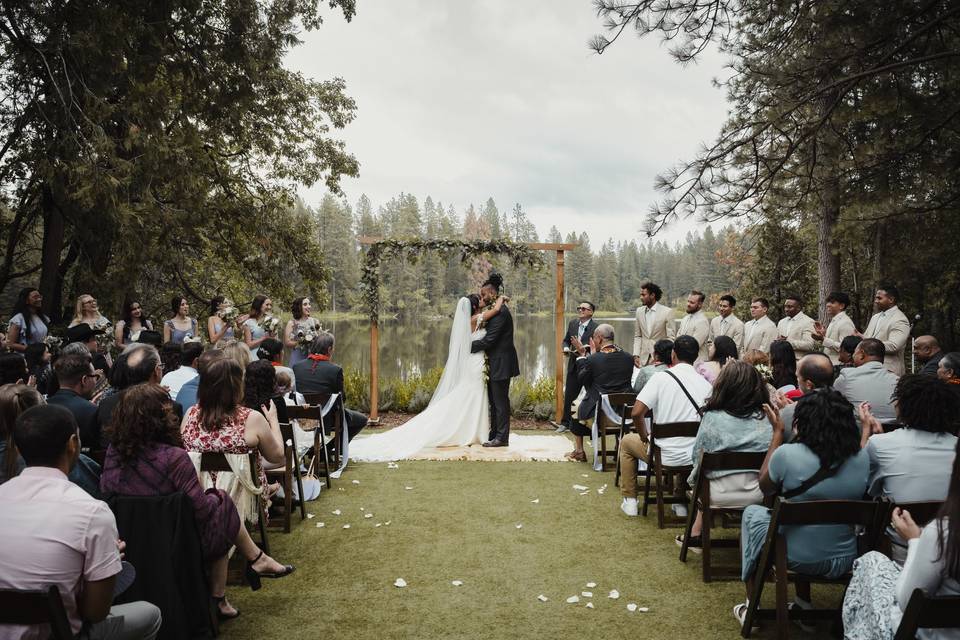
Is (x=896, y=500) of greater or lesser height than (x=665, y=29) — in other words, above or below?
below

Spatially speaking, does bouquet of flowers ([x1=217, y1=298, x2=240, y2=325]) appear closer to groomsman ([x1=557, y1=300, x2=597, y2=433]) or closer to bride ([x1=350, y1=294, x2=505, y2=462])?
bride ([x1=350, y1=294, x2=505, y2=462])

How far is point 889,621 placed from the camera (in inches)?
98.7

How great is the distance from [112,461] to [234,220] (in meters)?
10.6

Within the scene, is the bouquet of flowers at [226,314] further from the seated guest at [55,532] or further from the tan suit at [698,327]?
the seated guest at [55,532]

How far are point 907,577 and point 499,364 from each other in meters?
6.25

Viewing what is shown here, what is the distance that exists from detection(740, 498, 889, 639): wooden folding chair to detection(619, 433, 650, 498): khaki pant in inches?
83.2

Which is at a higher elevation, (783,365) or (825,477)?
(783,365)

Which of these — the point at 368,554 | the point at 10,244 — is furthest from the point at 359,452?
the point at 10,244

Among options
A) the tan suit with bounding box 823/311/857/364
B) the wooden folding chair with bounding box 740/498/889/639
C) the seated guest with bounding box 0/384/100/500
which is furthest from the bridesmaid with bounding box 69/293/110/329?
the tan suit with bounding box 823/311/857/364

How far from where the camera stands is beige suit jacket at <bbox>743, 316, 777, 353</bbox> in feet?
28.5

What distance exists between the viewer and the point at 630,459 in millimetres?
5680

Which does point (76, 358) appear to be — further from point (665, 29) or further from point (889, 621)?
point (665, 29)

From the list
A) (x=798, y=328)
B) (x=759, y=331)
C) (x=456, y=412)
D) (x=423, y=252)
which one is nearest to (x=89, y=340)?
(x=456, y=412)

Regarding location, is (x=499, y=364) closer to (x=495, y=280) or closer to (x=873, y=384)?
(x=495, y=280)
